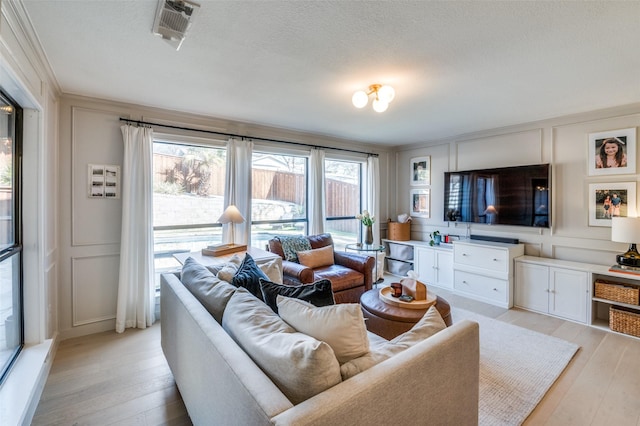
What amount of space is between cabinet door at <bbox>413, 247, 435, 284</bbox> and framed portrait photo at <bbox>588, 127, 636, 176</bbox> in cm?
229

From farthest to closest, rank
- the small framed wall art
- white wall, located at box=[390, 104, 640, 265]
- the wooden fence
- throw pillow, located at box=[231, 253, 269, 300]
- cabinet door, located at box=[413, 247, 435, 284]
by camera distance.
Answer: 1. cabinet door, located at box=[413, 247, 435, 284]
2. the wooden fence
3. white wall, located at box=[390, 104, 640, 265]
4. the small framed wall art
5. throw pillow, located at box=[231, 253, 269, 300]

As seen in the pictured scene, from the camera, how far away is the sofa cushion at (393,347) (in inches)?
43.2

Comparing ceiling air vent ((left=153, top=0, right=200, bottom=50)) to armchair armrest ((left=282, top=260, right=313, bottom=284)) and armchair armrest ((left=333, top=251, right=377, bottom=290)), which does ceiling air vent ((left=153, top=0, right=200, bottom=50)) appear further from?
armchair armrest ((left=333, top=251, right=377, bottom=290))

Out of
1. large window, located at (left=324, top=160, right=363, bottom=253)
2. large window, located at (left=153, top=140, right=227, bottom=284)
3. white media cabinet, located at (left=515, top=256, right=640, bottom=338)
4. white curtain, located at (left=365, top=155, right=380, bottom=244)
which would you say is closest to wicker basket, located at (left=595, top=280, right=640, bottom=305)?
white media cabinet, located at (left=515, top=256, right=640, bottom=338)

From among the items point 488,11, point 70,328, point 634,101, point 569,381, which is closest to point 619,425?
point 569,381

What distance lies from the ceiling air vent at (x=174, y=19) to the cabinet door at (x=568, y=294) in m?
4.42

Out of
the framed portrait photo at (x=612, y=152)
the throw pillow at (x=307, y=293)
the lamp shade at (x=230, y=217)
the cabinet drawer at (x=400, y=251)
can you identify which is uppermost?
the framed portrait photo at (x=612, y=152)

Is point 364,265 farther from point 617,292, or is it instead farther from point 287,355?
point 287,355

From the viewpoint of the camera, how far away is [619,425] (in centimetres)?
184

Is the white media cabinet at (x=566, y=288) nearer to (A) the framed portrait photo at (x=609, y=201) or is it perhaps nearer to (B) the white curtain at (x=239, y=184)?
(A) the framed portrait photo at (x=609, y=201)

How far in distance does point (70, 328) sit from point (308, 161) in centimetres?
355

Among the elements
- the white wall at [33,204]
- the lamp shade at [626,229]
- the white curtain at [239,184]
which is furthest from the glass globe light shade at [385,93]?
the lamp shade at [626,229]

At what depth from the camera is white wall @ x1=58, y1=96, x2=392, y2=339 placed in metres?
2.99

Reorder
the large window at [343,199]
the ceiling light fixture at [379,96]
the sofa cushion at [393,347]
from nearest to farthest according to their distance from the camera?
the sofa cushion at [393,347]
the ceiling light fixture at [379,96]
the large window at [343,199]
